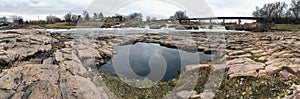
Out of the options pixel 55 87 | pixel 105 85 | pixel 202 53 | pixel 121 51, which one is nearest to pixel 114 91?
pixel 105 85

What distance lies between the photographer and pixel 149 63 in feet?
50.0

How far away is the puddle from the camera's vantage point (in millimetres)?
13281

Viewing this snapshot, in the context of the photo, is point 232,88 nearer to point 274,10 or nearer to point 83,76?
point 83,76

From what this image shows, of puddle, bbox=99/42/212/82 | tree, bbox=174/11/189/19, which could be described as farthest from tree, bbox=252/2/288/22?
puddle, bbox=99/42/212/82

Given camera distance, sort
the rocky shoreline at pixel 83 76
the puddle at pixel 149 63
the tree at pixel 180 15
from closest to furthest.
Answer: the rocky shoreline at pixel 83 76, the puddle at pixel 149 63, the tree at pixel 180 15

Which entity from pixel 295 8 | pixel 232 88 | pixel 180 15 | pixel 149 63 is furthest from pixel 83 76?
pixel 295 8

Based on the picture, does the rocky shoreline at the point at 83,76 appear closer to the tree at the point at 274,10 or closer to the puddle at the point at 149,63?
the puddle at the point at 149,63

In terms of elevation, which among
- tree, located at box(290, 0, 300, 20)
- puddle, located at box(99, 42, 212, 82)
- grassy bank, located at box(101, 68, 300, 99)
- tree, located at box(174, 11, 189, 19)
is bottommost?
grassy bank, located at box(101, 68, 300, 99)

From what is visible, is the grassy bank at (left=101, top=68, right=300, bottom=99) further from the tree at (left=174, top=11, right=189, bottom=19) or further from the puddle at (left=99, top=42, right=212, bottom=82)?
the tree at (left=174, top=11, right=189, bottom=19)

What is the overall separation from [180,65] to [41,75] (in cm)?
711

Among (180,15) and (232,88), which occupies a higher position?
(180,15)

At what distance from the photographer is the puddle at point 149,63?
1328 cm

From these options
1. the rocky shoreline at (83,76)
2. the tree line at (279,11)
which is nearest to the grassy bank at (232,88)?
the rocky shoreline at (83,76)

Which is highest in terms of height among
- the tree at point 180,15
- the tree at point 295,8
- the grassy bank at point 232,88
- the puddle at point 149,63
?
the tree at point 295,8
